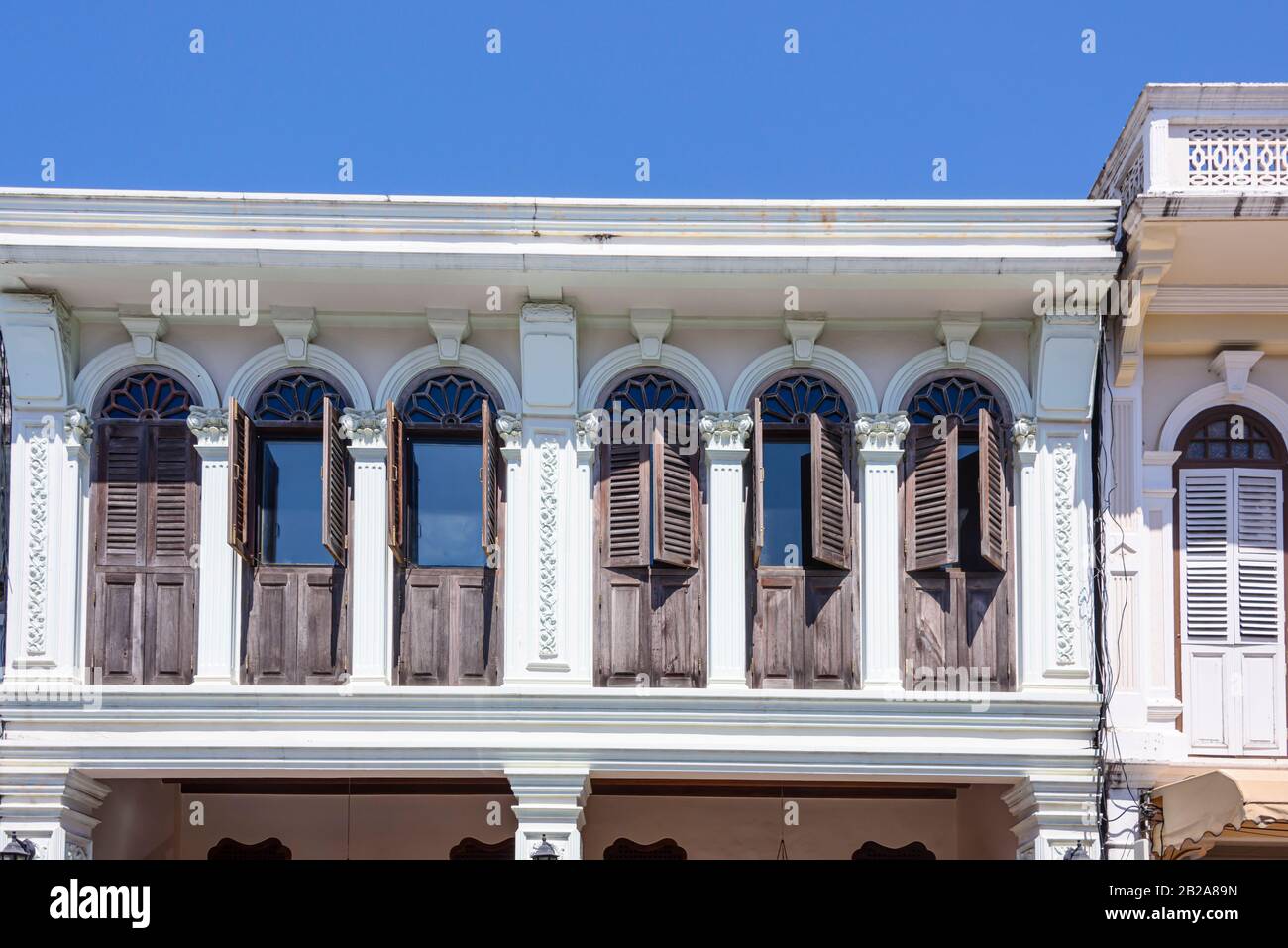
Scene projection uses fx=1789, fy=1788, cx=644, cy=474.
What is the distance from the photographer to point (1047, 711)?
12.9 m

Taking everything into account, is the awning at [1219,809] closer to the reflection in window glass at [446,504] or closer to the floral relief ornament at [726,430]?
the floral relief ornament at [726,430]

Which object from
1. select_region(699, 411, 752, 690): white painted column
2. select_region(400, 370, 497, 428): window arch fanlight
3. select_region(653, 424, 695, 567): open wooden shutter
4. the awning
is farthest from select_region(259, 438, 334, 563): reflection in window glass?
the awning

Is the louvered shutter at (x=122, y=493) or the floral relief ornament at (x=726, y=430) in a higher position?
the floral relief ornament at (x=726, y=430)

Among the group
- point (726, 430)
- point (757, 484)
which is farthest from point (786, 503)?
point (726, 430)

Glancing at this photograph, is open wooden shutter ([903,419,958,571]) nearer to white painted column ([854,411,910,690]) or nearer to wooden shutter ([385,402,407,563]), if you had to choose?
white painted column ([854,411,910,690])

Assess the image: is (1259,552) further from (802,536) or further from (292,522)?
(292,522)

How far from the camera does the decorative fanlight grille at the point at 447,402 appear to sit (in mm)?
13562

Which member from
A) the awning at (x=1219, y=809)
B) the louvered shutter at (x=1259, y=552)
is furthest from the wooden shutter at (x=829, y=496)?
the louvered shutter at (x=1259, y=552)

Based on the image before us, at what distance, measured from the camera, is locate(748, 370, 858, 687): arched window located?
1322cm

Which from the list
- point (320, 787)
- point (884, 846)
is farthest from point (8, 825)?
point (884, 846)

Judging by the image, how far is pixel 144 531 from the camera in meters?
13.3

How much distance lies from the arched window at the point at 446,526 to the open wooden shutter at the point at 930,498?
309 centimetres
